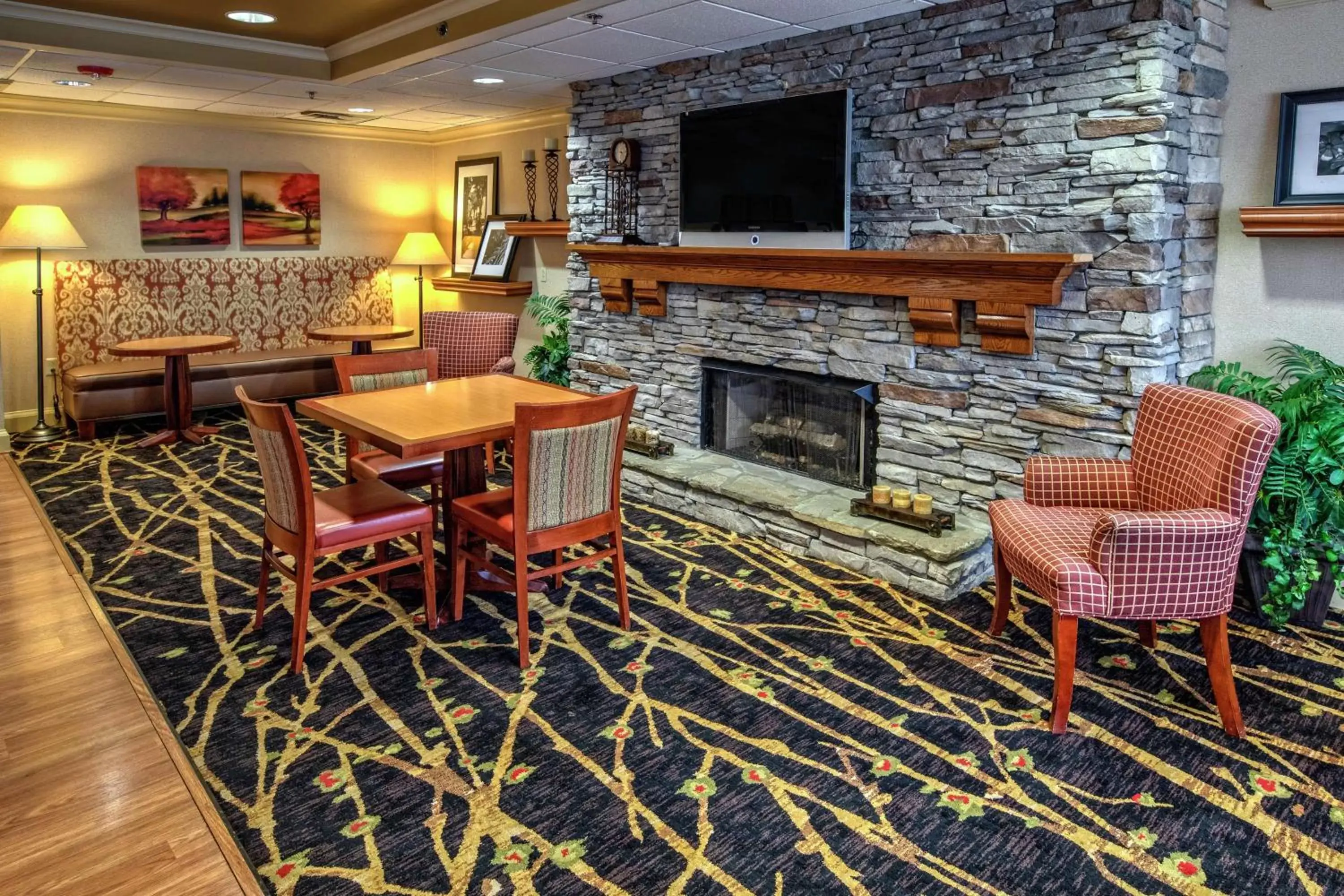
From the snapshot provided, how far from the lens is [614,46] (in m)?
4.50

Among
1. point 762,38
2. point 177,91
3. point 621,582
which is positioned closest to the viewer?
point 621,582

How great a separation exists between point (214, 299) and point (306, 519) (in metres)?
5.17

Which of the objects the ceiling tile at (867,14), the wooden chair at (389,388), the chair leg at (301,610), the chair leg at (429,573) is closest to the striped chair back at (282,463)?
the chair leg at (301,610)

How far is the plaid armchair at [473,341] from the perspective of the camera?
6277 mm

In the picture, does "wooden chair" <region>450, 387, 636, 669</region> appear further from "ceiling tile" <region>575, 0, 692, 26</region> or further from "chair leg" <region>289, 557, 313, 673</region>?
"ceiling tile" <region>575, 0, 692, 26</region>

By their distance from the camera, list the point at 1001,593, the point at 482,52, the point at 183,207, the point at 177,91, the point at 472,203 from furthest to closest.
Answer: the point at 472,203, the point at 183,207, the point at 177,91, the point at 482,52, the point at 1001,593

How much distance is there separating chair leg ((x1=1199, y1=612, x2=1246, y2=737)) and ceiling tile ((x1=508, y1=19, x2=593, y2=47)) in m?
3.36

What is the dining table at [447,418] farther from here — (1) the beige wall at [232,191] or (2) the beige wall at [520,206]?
(1) the beige wall at [232,191]

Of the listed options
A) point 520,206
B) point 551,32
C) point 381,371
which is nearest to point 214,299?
point 520,206

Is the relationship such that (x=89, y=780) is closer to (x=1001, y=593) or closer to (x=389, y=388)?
(x=389, y=388)

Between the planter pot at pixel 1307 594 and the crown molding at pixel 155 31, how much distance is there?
5530 millimetres

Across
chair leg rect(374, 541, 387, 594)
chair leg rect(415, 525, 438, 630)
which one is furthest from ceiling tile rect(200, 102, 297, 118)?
chair leg rect(415, 525, 438, 630)

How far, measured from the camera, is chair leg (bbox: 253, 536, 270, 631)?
3285mm

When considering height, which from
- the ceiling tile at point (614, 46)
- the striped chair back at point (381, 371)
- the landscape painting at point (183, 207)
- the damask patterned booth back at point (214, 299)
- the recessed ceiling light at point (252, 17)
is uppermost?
the recessed ceiling light at point (252, 17)
